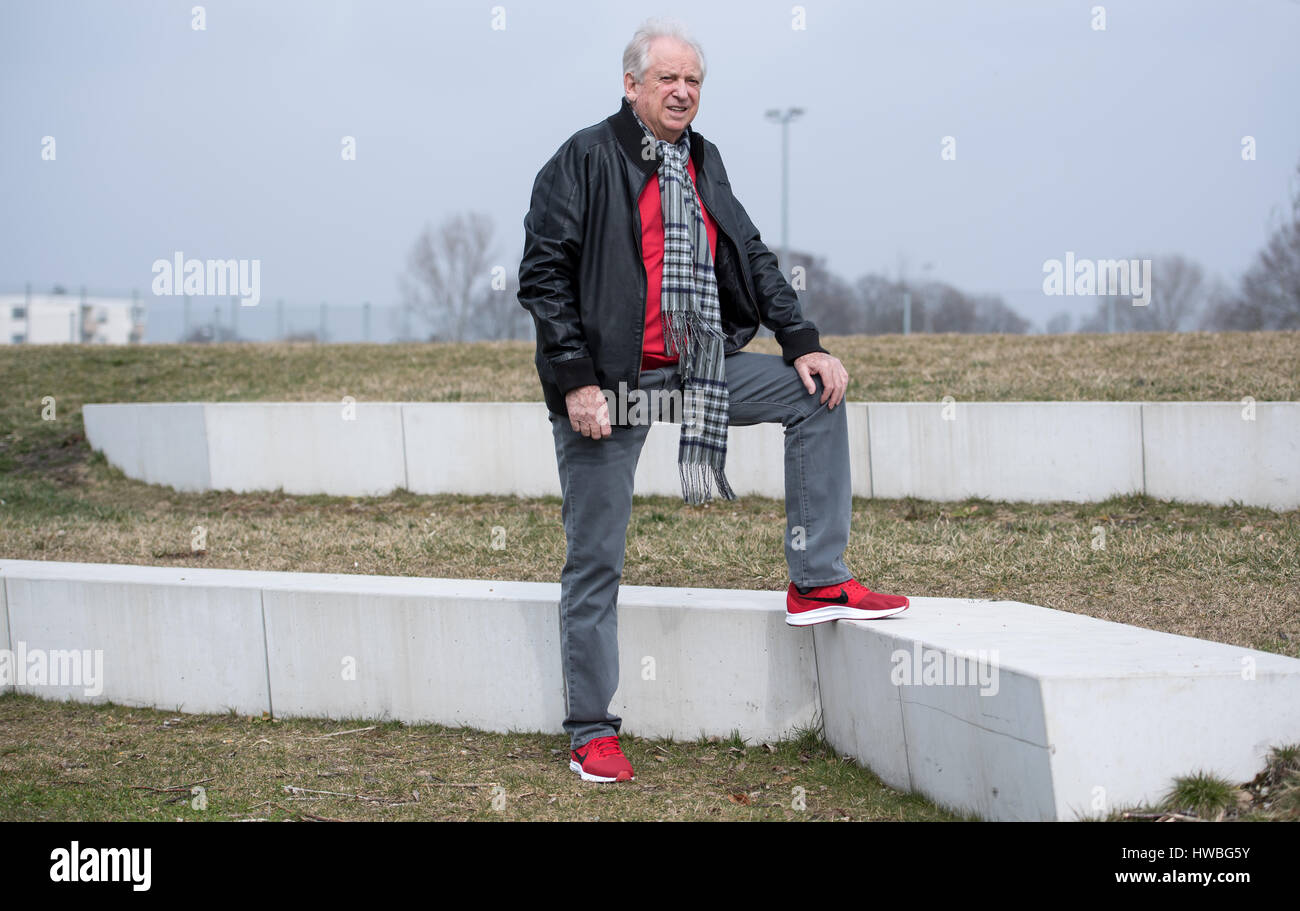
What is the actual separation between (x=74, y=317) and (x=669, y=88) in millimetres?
29209

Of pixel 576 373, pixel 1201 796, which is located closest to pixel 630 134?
pixel 576 373

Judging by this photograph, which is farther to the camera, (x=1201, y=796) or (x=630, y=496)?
(x=630, y=496)

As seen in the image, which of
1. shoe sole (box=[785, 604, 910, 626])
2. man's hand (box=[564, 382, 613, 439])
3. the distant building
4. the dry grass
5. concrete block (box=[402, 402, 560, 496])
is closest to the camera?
man's hand (box=[564, 382, 613, 439])

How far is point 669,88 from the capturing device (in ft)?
12.2

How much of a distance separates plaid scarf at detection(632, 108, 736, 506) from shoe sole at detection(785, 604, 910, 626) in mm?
555

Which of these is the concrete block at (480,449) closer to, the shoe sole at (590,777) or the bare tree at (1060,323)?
the shoe sole at (590,777)

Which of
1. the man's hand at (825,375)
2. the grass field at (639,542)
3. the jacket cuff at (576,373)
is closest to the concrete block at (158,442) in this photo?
the grass field at (639,542)

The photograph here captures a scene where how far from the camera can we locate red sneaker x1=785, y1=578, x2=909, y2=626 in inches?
153

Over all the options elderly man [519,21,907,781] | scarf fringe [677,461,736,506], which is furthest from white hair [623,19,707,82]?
scarf fringe [677,461,736,506]

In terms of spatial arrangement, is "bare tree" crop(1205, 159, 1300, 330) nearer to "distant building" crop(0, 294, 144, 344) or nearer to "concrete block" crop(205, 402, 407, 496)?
"concrete block" crop(205, 402, 407, 496)

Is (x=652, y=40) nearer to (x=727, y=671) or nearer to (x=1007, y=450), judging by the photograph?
(x=727, y=671)
